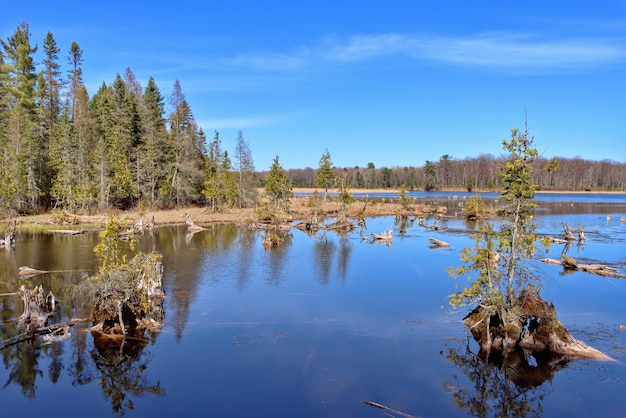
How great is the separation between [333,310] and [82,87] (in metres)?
69.7

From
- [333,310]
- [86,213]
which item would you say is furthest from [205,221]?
[333,310]

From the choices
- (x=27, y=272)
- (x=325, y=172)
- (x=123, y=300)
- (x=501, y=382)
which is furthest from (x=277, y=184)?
(x=501, y=382)

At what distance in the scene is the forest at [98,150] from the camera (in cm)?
5809

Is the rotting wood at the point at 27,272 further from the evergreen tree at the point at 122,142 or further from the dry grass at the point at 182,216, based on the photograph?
the evergreen tree at the point at 122,142

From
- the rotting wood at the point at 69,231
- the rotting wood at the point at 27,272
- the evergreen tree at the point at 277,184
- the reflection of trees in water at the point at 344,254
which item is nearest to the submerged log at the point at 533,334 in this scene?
the reflection of trees in water at the point at 344,254

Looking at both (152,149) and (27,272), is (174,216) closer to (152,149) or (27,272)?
(152,149)

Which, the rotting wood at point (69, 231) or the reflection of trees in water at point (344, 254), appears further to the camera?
the rotting wood at point (69, 231)

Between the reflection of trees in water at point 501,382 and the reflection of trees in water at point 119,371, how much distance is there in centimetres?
954

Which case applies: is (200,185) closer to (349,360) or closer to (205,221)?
(205,221)

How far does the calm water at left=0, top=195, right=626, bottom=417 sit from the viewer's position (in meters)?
14.3

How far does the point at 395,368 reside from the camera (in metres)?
16.6

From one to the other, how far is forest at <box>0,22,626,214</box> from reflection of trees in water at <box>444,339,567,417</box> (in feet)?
134

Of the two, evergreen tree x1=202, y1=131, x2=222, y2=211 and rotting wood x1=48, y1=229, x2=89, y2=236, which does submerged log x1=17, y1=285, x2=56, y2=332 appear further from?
evergreen tree x1=202, y1=131, x2=222, y2=211

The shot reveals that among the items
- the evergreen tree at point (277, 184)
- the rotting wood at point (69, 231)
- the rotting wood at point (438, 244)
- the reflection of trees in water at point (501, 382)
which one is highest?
the evergreen tree at point (277, 184)
